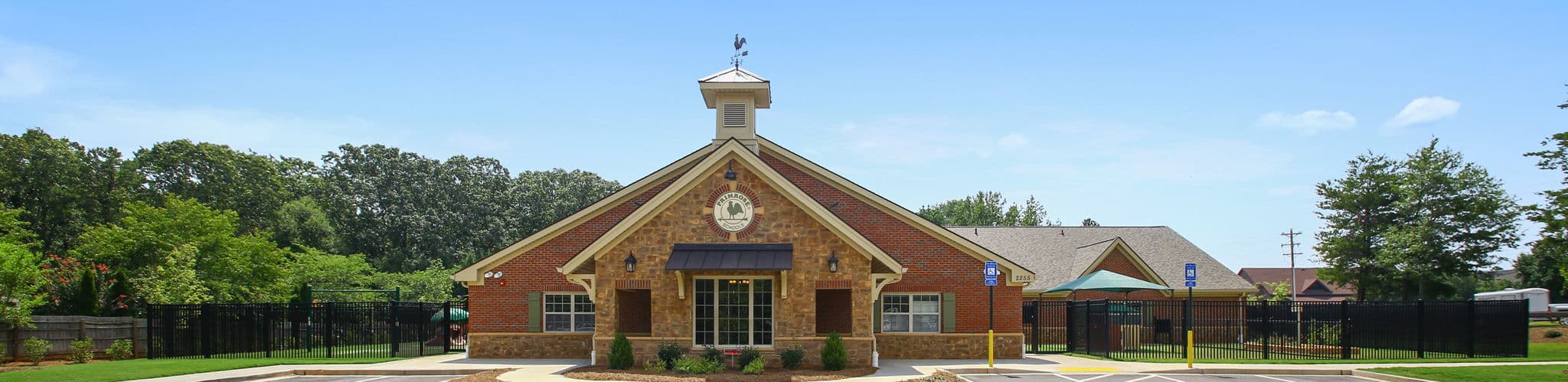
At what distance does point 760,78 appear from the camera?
94.4ft

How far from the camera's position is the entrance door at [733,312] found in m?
22.8

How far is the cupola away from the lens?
2852cm

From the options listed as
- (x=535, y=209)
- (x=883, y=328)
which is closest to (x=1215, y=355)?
(x=883, y=328)

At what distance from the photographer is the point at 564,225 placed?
26.5 meters

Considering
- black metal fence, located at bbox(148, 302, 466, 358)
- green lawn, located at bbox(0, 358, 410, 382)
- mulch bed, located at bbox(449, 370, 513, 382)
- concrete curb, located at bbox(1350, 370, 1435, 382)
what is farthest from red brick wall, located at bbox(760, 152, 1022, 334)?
green lawn, located at bbox(0, 358, 410, 382)

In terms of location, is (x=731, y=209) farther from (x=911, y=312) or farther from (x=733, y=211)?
(x=911, y=312)

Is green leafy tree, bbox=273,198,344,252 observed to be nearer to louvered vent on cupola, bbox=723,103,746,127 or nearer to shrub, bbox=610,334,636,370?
louvered vent on cupola, bbox=723,103,746,127

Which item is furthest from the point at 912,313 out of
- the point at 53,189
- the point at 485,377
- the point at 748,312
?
the point at 53,189

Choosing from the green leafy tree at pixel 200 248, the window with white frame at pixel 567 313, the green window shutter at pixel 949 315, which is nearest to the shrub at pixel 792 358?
the green window shutter at pixel 949 315

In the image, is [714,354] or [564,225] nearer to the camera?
[714,354]

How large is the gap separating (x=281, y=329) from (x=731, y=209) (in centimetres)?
1353

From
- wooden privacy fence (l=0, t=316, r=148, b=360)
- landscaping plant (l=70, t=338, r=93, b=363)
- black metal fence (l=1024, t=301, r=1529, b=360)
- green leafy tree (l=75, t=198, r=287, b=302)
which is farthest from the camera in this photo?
green leafy tree (l=75, t=198, r=287, b=302)

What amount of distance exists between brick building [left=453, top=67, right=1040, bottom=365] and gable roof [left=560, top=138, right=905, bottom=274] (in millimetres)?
34

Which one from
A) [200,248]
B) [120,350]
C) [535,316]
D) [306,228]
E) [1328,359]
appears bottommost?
[1328,359]
